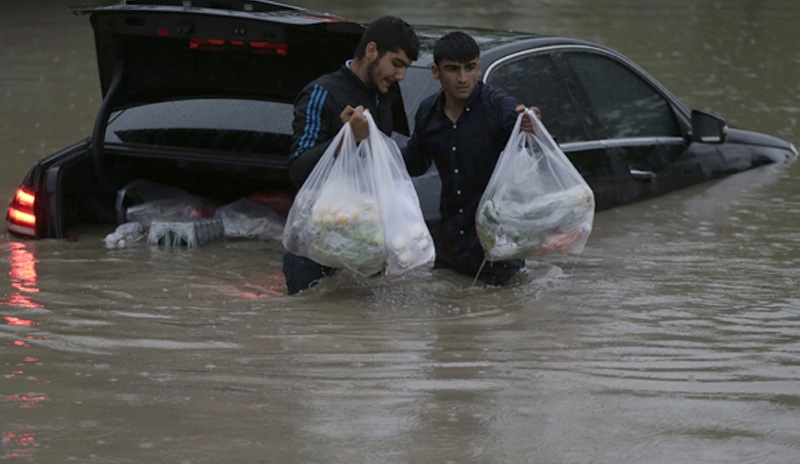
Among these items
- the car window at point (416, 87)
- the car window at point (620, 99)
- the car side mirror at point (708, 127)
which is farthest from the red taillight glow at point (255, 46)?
the car side mirror at point (708, 127)

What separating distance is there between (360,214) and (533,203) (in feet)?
2.64

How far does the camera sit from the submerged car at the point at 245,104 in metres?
6.62

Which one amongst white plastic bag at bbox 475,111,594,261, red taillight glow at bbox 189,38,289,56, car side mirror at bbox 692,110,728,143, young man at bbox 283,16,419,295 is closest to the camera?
young man at bbox 283,16,419,295

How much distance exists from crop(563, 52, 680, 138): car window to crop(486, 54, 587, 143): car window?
0.22 m

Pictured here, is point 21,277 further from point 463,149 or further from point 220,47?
point 463,149

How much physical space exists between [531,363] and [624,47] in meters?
13.4

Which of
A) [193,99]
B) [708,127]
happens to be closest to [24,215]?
[193,99]

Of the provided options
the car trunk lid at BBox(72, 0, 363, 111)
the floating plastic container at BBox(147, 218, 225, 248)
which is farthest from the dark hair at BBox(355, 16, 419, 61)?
the floating plastic container at BBox(147, 218, 225, 248)

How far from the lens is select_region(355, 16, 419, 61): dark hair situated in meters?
6.04

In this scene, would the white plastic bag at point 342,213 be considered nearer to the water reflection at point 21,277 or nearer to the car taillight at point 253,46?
the car taillight at point 253,46

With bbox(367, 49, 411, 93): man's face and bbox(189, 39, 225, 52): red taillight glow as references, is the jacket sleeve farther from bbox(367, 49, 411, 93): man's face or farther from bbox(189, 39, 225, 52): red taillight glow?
bbox(189, 39, 225, 52): red taillight glow

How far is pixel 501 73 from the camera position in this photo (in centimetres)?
732

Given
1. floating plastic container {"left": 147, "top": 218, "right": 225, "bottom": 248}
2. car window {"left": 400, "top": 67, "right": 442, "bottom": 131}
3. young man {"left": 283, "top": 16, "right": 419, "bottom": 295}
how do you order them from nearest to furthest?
young man {"left": 283, "top": 16, "right": 419, "bottom": 295}, car window {"left": 400, "top": 67, "right": 442, "bottom": 131}, floating plastic container {"left": 147, "top": 218, "right": 225, "bottom": 248}

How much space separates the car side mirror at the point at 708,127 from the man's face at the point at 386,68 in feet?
10.2
